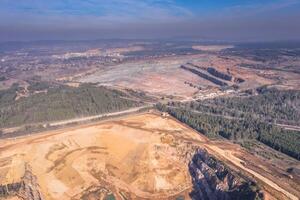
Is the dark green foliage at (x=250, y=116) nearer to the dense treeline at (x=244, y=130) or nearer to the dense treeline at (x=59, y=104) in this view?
the dense treeline at (x=244, y=130)

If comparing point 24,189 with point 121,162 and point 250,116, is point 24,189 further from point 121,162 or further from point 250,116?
point 250,116

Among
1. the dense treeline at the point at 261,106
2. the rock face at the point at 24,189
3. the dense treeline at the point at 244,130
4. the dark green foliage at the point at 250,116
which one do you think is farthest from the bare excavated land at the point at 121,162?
the dense treeline at the point at 261,106

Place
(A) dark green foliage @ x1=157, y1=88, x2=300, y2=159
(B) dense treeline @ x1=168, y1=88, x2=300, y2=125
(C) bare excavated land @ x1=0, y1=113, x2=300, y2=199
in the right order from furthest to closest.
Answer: (B) dense treeline @ x1=168, y1=88, x2=300, y2=125, (A) dark green foliage @ x1=157, y1=88, x2=300, y2=159, (C) bare excavated land @ x1=0, y1=113, x2=300, y2=199

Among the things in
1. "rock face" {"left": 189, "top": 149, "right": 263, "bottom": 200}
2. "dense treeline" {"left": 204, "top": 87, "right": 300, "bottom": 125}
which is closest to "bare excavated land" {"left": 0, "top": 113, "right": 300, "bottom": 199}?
"rock face" {"left": 189, "top": 149, "right": 263, "bottom": 200}

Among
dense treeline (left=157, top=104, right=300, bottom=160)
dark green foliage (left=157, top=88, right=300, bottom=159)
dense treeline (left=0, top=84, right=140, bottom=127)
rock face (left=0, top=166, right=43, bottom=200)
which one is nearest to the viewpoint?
rock face (left=0, top=166, right=43, bottom=200)

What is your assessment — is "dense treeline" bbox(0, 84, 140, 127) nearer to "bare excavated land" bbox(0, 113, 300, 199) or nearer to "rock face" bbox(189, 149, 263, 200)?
"bare excavated land" bbox(0, 113, 300, 199)

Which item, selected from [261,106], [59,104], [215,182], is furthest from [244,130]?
[59,104]
